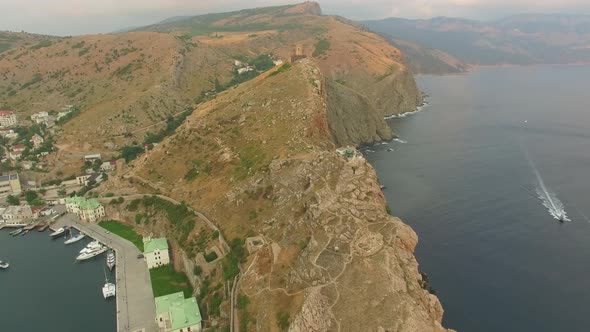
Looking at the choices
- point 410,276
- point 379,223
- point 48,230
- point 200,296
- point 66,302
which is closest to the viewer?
point 410,276

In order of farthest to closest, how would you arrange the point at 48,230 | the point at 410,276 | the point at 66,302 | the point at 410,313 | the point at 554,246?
the point at 48,230 < the point at 554,246 < the point at 66,302 < the point at 410,276 < the point at 410,313

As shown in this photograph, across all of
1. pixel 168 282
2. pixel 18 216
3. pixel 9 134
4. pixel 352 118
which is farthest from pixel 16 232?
pixel 352 118

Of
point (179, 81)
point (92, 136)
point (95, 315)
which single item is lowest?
point (95, 315)

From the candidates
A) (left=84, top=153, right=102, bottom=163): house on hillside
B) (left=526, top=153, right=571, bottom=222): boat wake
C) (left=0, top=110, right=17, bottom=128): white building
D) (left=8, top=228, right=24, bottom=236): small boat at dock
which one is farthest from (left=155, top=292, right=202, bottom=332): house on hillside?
(left=0, top=110, right=17, bottom=128): white building

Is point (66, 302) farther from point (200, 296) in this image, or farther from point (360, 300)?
point (360, 300)

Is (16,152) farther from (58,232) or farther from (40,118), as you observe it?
(58,232)

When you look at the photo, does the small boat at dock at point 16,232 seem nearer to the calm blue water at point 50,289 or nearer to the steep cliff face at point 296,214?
the calm blue water at point 50,289

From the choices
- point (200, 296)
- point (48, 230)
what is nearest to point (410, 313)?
point (200, 296)
